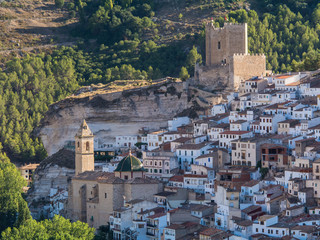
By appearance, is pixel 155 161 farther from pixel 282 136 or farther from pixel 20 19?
pixel 20 19

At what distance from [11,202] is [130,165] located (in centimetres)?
983

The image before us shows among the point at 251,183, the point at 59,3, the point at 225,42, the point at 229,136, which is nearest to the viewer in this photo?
the point at 251,183

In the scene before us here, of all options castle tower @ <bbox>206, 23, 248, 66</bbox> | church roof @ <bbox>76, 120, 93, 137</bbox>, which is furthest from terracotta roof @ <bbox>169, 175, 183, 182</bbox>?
castle tower @ <bbox>206, 23, 248, 66</bbox>

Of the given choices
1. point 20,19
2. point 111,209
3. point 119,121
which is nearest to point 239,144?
point 111,209

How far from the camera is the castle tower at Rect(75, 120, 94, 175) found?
7278 cm

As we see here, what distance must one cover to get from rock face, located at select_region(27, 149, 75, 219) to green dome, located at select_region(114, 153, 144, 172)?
30.0ft

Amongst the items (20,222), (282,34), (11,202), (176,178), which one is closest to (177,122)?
(176,178)

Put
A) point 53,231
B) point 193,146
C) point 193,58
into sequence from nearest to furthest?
point 53,231 → point 193,146 → point 193,58

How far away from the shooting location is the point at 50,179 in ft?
258

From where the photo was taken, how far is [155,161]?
70.5 m

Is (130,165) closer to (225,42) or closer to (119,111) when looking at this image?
(119,111)

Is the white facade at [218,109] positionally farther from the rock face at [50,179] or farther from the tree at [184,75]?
the rock face at [50,179]

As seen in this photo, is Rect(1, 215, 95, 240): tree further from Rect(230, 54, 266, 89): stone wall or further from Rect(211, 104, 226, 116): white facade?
Rect(230, 54, 266, 89): stone wall

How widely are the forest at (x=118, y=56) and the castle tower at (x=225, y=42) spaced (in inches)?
435
